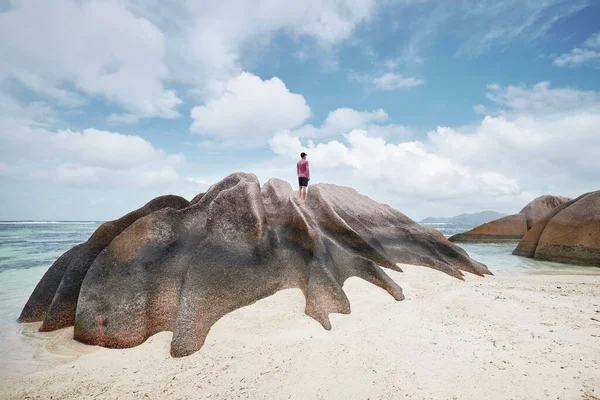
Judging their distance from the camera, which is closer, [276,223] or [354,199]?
[276,223]

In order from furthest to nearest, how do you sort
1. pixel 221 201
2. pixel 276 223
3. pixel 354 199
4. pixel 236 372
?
1. pixel 354 199
2. pixel 276 223
3. pixel 221 201
4. pixel 236 372

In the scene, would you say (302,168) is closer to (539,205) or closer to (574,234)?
(574,234)

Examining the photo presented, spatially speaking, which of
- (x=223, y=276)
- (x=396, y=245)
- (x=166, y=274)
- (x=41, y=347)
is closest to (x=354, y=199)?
(x=396, y=245)

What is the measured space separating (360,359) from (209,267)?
2955 millimetres

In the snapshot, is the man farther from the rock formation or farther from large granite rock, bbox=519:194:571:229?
large granite rock, bbox=519:194:571:229

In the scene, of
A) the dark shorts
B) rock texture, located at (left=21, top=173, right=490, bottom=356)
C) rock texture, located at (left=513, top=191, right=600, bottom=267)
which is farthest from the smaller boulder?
the dark shorts

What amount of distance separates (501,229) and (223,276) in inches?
1026

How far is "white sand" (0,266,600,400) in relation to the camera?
335 centimetres

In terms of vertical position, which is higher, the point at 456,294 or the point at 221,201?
the point at 221,201

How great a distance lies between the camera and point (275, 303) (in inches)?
212

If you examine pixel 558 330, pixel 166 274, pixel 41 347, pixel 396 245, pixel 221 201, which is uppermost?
pixel 221 201

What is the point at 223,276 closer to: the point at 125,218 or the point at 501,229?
the point at 125,218

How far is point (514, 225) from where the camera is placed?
2411cm

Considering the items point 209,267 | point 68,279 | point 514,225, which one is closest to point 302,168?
point 209,267
